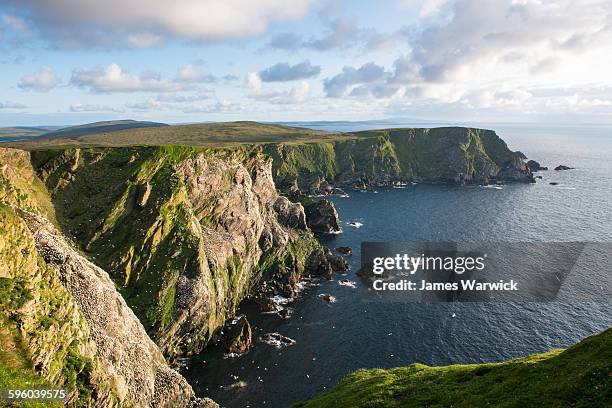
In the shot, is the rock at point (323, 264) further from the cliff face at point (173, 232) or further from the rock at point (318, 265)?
the cliff face at point (173, 232)

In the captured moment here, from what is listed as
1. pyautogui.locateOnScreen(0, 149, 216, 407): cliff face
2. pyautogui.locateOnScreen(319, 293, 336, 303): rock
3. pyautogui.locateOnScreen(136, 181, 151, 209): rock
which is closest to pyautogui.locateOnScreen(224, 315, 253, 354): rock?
pyautogui.locateOnScreen(0, 149, 216, 407): cliff face

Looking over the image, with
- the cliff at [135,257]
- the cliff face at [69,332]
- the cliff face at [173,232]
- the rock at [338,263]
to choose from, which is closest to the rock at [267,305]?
the cliff at [135,257]

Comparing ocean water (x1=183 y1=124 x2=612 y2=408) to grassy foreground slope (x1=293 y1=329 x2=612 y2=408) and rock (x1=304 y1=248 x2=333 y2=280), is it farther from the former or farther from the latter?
grassy foreground slope (x1=293 y1=329 x2=612 y2=408)

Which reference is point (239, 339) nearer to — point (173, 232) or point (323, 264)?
point (173, 232)

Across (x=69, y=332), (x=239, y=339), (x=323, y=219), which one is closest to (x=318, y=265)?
(x=323, y=219)

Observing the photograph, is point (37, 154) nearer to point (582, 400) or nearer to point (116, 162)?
point (116, 162)
